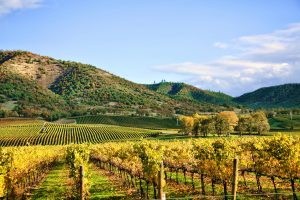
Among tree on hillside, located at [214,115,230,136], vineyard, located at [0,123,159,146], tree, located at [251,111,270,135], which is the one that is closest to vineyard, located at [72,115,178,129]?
vineyard, located at [0,123,159,146]

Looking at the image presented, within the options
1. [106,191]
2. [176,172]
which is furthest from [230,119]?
[106,191]

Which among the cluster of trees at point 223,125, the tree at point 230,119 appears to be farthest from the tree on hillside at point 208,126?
the tree at point 230,119

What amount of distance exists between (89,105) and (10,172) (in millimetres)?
175534

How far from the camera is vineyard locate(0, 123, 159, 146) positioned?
98.1 m

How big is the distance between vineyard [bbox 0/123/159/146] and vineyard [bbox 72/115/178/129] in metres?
23.9

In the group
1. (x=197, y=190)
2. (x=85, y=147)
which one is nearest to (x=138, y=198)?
(x=197, y=190)

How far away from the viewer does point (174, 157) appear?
3775cm

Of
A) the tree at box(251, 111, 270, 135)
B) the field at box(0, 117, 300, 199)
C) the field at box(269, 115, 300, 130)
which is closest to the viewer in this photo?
the field at box(0, 117, 300, 199)

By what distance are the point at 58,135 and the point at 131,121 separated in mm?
47745

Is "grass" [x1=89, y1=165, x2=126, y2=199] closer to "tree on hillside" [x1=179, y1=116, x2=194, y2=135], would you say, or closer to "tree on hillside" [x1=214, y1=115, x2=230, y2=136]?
"tree on hillside" [x1=179, y1=116, x2=194, y2=135]

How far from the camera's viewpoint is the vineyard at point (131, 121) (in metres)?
144

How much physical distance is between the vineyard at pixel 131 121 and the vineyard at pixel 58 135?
2393 cm

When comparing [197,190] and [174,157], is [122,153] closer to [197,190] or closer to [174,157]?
[174,157]

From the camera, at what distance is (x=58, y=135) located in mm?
106500
